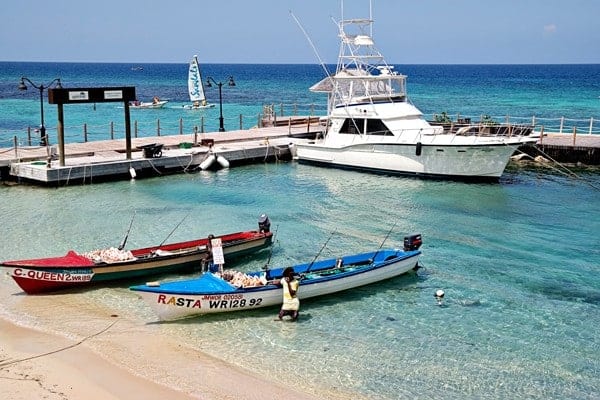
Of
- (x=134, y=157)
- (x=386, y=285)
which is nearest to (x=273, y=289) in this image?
(x=386, y=285)

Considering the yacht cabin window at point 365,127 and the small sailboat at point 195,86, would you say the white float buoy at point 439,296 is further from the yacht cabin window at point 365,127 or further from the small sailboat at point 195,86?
the small sailboat at point 195,86

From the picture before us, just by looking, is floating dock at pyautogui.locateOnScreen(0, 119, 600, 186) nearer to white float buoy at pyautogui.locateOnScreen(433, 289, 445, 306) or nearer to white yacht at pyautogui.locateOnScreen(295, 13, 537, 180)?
white yacht at pyautogui.locateOnScreen(295, 13, 537, 180)

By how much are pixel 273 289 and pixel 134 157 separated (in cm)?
1936

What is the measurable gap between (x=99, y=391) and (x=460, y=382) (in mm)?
6440

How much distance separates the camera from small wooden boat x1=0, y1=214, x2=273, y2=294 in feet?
53.6

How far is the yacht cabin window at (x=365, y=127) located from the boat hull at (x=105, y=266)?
51.9 feet

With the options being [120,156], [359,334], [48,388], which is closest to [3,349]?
[48,388]

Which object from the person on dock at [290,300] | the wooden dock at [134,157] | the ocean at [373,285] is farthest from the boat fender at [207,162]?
the person on dock at [290,300]

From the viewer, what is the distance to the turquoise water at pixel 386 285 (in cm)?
1324

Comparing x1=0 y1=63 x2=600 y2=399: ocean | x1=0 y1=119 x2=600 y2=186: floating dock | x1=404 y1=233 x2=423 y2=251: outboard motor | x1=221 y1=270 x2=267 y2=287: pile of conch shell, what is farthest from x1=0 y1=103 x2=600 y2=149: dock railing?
x1=221 y1=270 x2=267 y2=287: pile of conch shell

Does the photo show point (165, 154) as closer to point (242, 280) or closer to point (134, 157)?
point (134, 157)

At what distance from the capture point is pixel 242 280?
16.0 metres

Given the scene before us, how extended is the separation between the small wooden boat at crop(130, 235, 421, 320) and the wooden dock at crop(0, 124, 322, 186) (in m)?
15.9

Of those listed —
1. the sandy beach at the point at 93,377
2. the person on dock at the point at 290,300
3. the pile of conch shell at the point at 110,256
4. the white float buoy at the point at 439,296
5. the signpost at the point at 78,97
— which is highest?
the signpost at the point at 78,97
